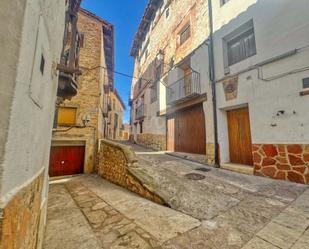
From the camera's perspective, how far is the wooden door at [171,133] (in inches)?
365

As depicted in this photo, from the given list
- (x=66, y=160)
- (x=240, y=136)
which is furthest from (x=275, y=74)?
(x=66, y=160)

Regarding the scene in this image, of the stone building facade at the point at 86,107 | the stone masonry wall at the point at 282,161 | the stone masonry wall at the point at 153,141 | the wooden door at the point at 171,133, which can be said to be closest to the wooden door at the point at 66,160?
the stone building facade at the point at 86,107

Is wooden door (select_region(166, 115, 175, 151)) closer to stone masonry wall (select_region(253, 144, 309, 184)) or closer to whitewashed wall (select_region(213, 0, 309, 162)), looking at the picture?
whitewashed wall (select_region(213, 0, 309, 162))

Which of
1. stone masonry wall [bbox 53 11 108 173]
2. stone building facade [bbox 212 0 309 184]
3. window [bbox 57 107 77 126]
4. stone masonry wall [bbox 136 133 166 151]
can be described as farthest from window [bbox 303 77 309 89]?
window [bbox 57 107 77 126]

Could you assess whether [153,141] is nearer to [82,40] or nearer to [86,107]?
[86,107]

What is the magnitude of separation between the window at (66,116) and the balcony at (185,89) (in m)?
5.65

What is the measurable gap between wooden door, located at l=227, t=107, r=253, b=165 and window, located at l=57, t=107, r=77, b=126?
26.8ft

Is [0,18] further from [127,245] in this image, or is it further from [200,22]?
[200,22]

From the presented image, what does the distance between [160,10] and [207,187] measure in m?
13.8

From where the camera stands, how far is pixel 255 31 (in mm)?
5398

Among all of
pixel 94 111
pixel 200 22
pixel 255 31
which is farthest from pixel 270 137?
pixel 94 111

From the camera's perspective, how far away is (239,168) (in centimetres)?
546

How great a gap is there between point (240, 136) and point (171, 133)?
428 centimetres

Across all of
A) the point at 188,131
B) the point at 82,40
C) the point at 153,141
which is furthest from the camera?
the point at 153,141
